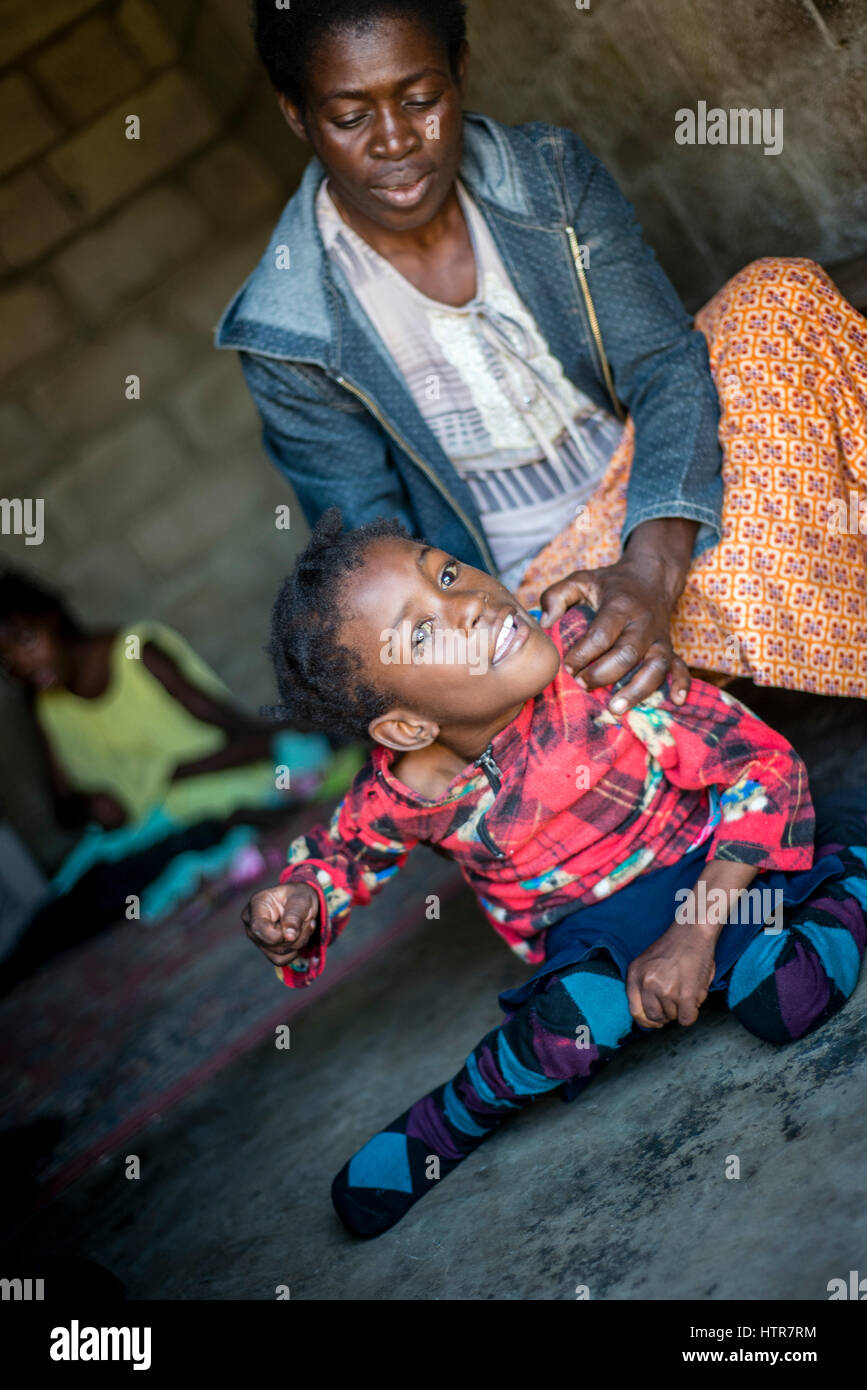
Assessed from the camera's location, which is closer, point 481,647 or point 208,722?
point 481,647

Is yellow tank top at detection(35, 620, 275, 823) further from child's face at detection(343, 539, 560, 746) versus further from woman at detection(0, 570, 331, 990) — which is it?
child's face at detection(343, 539, 560, 746)

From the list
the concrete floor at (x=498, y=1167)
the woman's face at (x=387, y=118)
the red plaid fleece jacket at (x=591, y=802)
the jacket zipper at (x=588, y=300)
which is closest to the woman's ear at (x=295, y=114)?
the woman's face at (x=387, y=118)

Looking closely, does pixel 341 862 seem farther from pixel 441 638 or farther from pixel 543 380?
pixel 543 380

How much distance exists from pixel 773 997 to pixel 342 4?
172cm

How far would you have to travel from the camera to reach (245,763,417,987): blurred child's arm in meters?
2.03

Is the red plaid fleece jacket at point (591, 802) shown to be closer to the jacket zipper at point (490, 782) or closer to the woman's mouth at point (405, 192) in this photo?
the jacket zipper at point (490, 782)

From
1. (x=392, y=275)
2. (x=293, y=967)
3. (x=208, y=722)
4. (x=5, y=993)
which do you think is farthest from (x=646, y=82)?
(x=5, y=993)

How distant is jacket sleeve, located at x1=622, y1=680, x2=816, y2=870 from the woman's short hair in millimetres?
1207

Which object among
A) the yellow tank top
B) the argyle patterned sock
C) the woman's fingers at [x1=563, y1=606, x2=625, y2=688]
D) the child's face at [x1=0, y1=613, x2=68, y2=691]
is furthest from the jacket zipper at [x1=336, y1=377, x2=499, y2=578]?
the child's face at [x1=0, y1=613, x2=68, y2=691]

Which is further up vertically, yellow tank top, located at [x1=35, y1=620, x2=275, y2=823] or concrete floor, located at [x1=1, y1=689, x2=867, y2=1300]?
yellow tank top, located at [x1=35, y1=620, x2=275, y2=823]

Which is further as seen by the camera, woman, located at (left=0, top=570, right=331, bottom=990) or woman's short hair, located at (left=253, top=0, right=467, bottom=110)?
woman, located at (left=0, top=570, right=331, bottom=990)

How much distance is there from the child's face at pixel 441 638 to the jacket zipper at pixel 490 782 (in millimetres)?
69

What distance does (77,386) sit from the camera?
411cm

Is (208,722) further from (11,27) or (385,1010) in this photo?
(11,27)
